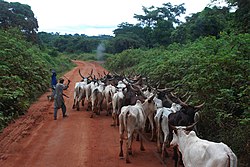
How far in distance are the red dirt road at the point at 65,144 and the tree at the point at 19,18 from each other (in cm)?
2110

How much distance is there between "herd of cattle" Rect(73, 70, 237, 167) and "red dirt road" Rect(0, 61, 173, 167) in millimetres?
369

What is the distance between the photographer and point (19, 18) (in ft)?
113

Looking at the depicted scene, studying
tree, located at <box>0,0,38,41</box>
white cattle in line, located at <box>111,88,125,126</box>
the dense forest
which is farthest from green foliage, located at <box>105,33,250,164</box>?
tree, located at <box>0,0,38,41</box>

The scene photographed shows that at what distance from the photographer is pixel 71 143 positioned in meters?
10.3

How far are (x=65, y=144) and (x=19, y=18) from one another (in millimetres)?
27165

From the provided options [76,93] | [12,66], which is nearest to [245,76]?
[76,93]

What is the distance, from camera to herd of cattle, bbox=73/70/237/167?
568 cm

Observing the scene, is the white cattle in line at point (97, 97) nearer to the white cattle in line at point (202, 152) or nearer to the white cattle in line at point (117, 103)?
the white cattle in line at point (117, 103)

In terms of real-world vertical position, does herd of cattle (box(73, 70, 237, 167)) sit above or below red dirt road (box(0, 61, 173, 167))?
above

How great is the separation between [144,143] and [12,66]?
27.5 feet

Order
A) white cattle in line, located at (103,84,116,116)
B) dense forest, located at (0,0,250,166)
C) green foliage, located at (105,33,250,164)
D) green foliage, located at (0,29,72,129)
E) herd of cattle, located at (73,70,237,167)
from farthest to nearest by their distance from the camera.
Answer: white cattle in line, located at (103,84,116,116) < green foliage, located at (0,29,72,129) < dense forest, located at (0,0,250,166) < green foliage, located at (105,33,250,164) < herd of cattle, located at (73,70,237,167)

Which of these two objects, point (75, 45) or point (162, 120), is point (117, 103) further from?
point (75, 45)

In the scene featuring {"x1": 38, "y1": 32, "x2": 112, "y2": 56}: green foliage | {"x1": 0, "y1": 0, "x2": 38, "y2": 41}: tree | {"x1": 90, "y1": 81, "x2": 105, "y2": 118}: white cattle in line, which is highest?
{"x1": 0, "y1": 0, "x2": 38, "y2": 41}: tree

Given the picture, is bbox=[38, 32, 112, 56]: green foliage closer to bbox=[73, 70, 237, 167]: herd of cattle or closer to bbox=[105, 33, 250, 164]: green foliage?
bbox=[73, 70, 237, 167]: herd of cattle
